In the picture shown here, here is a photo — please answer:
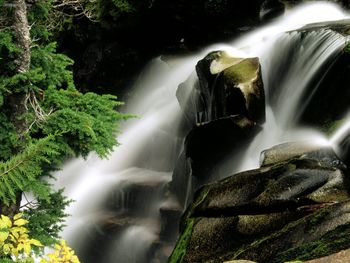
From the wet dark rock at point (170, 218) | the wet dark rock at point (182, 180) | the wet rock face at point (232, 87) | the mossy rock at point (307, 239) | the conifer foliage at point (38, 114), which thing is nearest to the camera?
the mossy rock at point (307, 239)

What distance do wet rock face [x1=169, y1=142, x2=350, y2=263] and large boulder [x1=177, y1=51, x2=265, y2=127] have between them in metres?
3.18

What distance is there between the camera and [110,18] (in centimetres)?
1703

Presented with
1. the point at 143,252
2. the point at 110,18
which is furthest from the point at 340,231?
the point at 110,18

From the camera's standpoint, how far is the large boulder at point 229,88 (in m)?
10.4

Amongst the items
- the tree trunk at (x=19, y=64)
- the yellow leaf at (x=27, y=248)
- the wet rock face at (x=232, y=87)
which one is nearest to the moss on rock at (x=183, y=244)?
the tree trunk at (x=19, y=64)

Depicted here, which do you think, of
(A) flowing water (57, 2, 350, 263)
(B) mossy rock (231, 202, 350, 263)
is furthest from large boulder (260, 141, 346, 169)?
(B) mossy rock (231, 202, 350, 263)

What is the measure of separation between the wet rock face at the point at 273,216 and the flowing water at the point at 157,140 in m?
3.38

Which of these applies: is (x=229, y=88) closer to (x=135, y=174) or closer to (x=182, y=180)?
(x=182, y=180)

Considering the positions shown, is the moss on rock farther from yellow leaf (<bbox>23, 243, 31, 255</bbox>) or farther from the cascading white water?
the cascading white water

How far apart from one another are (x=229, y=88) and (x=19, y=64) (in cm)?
537

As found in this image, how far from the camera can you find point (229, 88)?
10.5 m

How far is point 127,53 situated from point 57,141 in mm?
11647

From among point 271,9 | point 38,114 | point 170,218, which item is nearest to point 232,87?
point 170,218

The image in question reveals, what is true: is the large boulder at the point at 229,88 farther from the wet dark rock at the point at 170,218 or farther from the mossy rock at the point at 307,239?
the mossy rock at the point at 307,239
